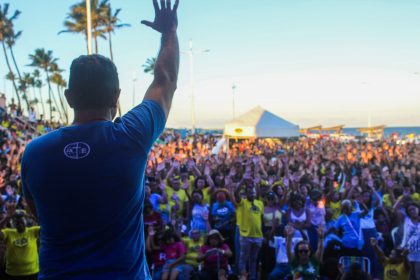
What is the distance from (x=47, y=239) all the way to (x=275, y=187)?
850 centimetres

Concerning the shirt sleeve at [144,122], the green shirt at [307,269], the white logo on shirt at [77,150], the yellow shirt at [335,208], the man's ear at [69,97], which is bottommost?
the green shirt at [307,269]

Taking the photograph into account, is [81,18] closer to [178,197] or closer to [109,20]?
[109,20]

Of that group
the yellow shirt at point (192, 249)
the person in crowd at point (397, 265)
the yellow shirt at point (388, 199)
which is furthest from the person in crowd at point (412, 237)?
the yellow shirt at point (192, 249)

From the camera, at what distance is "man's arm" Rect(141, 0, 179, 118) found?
141 centimetres

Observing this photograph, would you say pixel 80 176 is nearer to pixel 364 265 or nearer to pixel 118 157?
pixel 118 157

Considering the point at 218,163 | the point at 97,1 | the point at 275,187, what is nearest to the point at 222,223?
the point at 275,187

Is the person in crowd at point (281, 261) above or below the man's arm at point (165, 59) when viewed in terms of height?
below

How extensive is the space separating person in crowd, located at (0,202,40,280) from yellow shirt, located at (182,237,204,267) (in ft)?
7.76

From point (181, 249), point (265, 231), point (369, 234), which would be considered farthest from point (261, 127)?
point (181, 249)

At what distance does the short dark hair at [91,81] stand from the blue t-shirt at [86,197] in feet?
0.31

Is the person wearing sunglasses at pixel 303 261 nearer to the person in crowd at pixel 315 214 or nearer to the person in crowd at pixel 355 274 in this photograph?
the person in crowd at pixel 355 274

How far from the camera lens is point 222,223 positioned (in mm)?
8336

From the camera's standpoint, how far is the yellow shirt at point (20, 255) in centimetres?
623

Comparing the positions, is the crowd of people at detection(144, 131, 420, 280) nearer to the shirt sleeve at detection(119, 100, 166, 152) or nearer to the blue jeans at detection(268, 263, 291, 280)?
the blue jeans at detection(268, 263, 291, 280)
